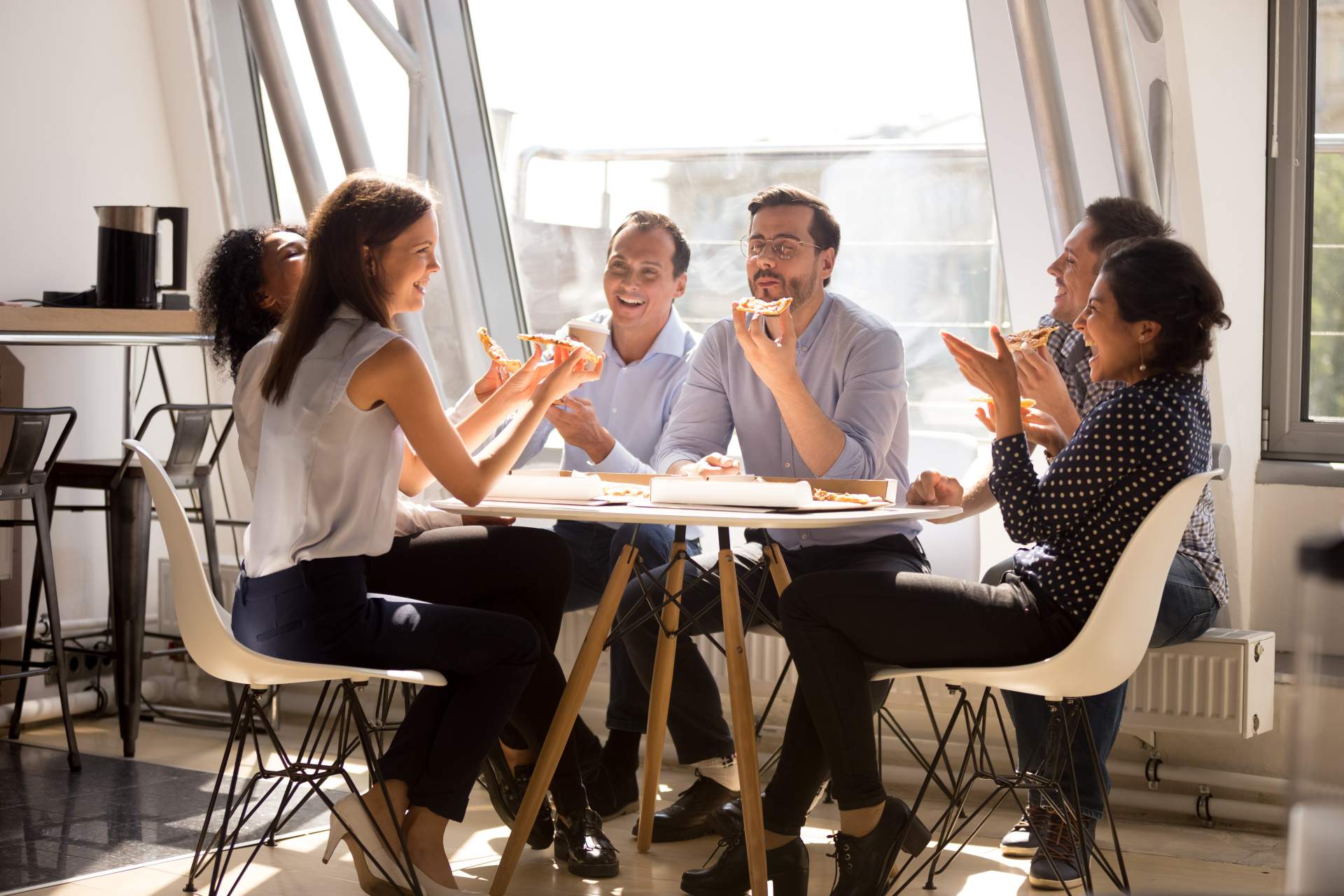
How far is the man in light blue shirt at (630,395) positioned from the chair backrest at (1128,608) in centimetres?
110

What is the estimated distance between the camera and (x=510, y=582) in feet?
9.16

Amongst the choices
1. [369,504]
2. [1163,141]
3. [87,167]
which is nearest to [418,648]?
[369,504]

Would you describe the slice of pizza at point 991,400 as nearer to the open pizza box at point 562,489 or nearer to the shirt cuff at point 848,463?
the shirt cuff at point 848,463

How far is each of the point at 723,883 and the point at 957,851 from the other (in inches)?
20.8

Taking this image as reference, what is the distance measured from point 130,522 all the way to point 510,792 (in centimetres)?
155

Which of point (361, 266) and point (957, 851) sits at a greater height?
A: point (361, 266)

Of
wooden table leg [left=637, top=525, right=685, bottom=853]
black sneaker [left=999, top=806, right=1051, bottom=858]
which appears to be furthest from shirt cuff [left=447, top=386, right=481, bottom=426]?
black sneaker [left=999, top=806, right=1051, bottom=858]

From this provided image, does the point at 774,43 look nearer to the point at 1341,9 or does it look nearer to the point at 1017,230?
the point at 1017,230

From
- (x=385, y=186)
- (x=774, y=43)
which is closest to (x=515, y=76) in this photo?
(x=774, y=43)

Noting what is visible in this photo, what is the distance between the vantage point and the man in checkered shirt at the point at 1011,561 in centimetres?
278

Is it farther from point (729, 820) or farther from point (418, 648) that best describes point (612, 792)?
point (418, 648)

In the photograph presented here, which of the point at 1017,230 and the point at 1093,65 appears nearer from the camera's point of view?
Result: the point at 1093,65

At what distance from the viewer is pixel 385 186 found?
2506 millimetres

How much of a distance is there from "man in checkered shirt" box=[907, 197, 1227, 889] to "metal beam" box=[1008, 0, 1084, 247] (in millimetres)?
219
